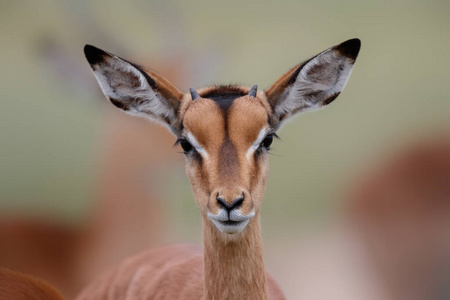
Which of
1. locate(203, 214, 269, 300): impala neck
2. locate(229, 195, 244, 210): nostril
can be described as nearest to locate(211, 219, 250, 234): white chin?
locate(229, 195, 244, 210): nostril

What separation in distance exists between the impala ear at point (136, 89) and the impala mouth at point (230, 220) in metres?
0.68

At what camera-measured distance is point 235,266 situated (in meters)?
3.12

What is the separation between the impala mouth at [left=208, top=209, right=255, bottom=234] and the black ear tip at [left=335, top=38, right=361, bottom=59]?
0.90 m

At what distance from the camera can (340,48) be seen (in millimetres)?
3268

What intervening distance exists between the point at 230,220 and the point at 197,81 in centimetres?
562

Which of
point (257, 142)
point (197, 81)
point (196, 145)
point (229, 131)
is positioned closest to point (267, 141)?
point (257, 142)

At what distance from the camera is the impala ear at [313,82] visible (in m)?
3.28

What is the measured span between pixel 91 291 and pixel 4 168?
4279mm

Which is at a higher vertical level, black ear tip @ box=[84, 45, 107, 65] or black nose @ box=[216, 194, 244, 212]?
black ear tip @ box=[84, 45, 107, 65]

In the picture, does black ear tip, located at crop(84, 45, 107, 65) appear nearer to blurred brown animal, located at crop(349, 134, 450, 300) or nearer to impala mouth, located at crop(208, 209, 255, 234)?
impala mouth, located at crop(208, 209, 255, 234)

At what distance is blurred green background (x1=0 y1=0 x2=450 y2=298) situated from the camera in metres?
8.50

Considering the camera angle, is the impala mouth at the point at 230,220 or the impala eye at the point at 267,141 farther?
the impala eye at the point at 267,141

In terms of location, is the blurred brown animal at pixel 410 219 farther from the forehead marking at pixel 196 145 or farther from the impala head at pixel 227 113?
the forehead marking at pixel 196 145

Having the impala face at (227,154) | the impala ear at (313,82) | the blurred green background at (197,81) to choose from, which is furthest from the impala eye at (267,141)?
the blurred green background at (197,81)
